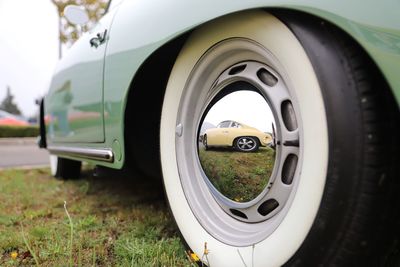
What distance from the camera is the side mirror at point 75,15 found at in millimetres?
2611

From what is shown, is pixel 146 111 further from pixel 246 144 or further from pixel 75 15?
pixel 75 15

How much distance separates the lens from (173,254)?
1382 millimetres

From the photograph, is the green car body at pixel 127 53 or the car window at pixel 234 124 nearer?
the green car body at pixel 127 53

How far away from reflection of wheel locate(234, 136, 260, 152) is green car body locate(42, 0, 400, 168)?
385 millimetres

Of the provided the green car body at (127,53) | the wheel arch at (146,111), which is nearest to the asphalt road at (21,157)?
the green car body at (127,53)

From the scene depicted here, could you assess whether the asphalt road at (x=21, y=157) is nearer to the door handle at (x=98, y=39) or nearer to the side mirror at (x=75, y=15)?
the side mirror at (x=75, y=15)

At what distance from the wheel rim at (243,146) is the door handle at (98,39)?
766 millimetres

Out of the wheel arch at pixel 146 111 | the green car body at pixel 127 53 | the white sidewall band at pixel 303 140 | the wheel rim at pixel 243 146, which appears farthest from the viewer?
the wheel arch at pixel 146 111

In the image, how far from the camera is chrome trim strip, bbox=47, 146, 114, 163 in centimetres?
181

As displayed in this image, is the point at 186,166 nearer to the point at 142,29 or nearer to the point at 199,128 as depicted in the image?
the point at 199,128

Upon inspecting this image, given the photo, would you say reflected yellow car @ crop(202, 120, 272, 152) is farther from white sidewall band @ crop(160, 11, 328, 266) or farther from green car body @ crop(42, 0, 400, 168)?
green car body @ crop(42, 0, 400, 168)

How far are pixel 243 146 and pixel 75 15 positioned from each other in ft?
6.21

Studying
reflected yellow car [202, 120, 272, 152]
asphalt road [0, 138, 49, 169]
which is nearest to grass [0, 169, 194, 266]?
reflected yellow car [202, 120, 272, 152]

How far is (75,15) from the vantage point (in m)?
2.62
